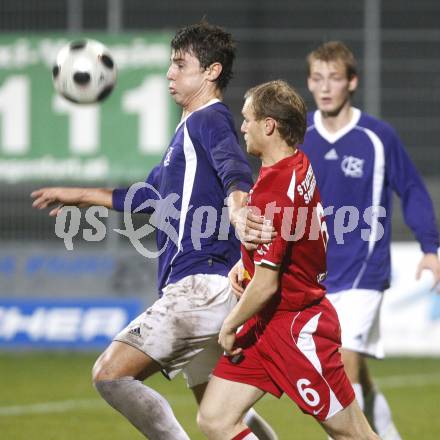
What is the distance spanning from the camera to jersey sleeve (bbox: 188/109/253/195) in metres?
4.75

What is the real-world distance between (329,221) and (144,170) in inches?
239

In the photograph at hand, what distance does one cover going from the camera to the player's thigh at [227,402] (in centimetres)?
482

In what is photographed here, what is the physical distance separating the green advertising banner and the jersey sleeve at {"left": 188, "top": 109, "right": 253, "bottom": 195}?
7.23m

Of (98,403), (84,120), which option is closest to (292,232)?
(98,403)

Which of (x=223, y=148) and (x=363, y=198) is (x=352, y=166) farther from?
(x=223, y=148)

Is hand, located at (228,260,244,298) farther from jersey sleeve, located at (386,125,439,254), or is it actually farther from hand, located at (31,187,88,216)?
jersey sleeve, located at (386,125,439,254)

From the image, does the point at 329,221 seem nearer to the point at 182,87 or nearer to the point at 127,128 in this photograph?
the point at 182,87

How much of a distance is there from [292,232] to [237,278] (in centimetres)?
42

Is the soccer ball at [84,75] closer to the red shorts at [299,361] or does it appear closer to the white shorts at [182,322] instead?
the white shorts at [182,322]

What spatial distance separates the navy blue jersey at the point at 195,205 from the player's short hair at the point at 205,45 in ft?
0.66

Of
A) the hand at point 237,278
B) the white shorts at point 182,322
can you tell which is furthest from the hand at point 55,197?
the hand at point 237,278

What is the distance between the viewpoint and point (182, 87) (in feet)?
17.5

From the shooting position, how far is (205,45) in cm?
536

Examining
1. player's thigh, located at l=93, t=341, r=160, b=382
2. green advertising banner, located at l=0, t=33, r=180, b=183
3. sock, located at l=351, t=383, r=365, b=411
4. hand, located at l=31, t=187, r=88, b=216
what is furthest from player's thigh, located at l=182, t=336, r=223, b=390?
green advertising banner, located at l=0, t=33, r=180, b=183
